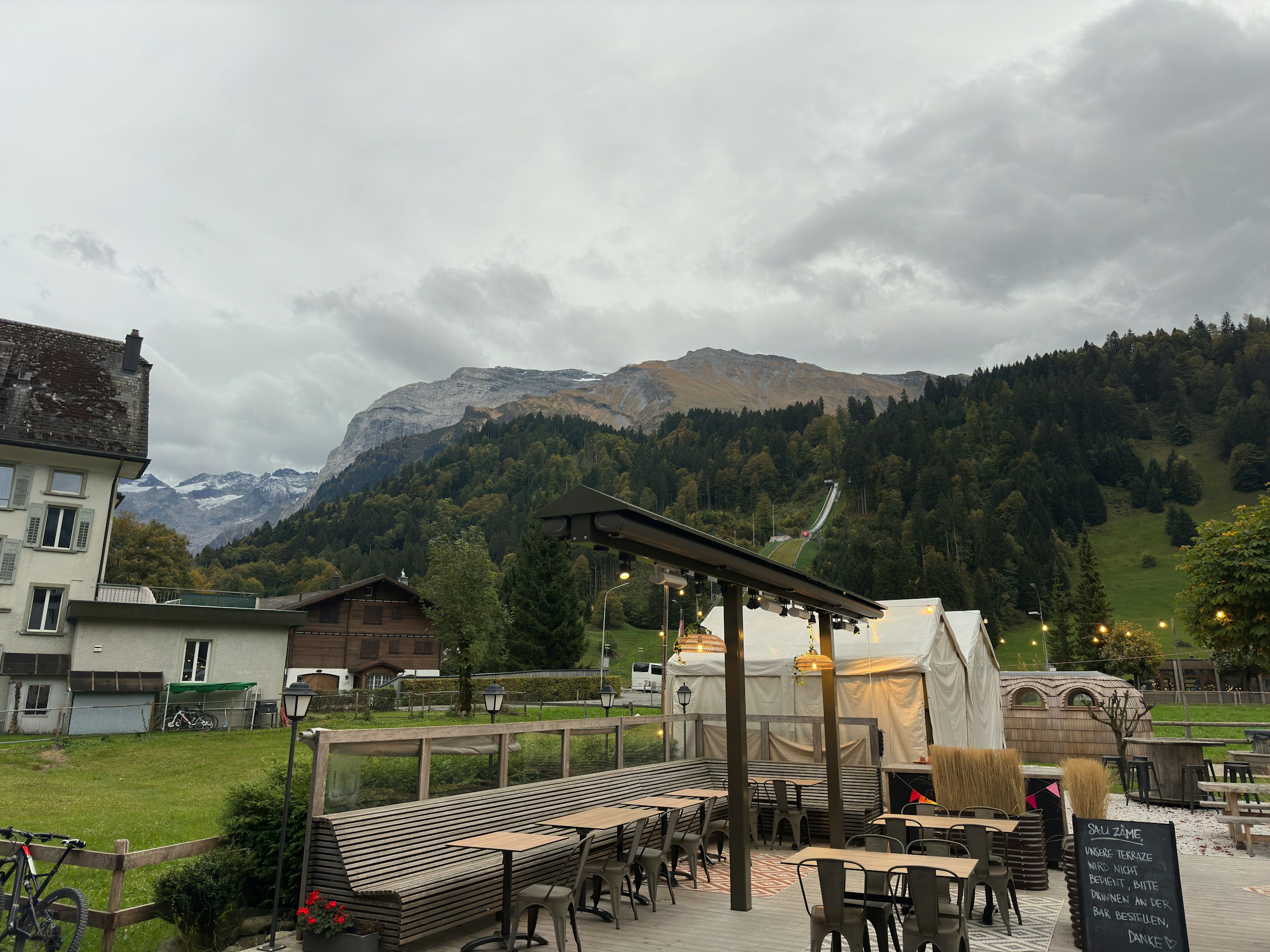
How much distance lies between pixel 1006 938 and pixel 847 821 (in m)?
4.53

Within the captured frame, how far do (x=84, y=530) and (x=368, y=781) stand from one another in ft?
79.6

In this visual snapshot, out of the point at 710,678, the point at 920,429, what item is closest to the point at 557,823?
the point at 710,678

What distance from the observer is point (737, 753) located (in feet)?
27.9

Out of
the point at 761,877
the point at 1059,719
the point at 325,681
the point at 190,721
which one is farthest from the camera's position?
the point at 325,681

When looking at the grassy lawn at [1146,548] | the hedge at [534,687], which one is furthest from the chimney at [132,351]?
the grassy lawn at [1146,548]

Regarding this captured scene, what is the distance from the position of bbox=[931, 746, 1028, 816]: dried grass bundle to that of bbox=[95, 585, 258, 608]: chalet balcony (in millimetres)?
23473

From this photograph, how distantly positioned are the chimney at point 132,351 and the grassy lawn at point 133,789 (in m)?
14.8

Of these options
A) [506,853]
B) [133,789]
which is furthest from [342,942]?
[133,789]

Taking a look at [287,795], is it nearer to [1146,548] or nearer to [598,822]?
[598,822]

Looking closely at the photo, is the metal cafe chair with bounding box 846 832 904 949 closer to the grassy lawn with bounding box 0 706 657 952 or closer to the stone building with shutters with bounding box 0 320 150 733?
the grassy lawn with bounding box 0 706 657 952

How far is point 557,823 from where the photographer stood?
7777 mm

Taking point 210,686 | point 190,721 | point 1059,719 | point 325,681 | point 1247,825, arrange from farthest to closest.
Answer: point 325,681
point 210,686
point 1059,719
point 190,721
point 1247,825

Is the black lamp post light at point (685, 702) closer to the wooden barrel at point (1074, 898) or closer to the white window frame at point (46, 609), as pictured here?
the wooden barrel at point (1074, 898)

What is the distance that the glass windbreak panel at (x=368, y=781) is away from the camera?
6.89 m
